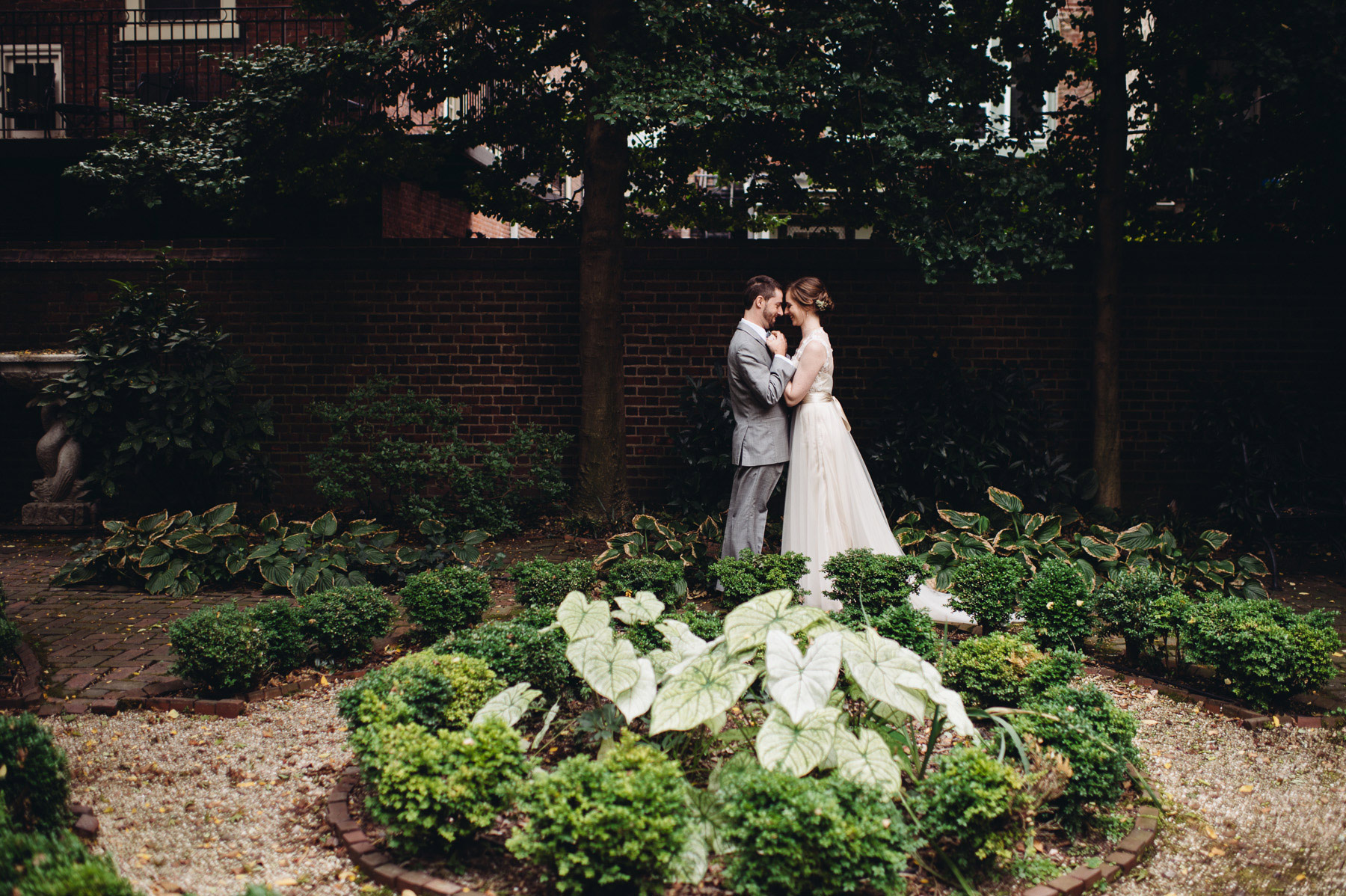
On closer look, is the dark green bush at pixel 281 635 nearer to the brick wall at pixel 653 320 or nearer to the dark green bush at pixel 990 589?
the dark green bush at pixel 990 589

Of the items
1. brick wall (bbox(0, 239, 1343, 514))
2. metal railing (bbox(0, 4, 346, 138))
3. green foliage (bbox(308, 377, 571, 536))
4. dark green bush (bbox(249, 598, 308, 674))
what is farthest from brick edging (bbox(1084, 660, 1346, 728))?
metal railing (bbox(0, 4, 346, 138))

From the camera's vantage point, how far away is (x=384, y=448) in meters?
6.59

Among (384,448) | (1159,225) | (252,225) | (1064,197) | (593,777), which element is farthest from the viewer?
(252,225)

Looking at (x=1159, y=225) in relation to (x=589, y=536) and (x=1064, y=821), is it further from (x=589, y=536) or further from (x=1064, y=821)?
(x=1064, y=821)

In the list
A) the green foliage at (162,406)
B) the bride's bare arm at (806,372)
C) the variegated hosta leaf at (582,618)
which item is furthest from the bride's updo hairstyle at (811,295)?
the green foliage at (162,406)

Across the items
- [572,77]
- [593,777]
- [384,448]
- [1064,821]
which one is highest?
[572,77]

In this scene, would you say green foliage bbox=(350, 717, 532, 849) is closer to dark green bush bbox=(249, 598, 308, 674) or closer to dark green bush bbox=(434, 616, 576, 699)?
dark green bush bbox=(434, 616, 576, 699)

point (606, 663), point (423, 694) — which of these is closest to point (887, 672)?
point (606, 663)

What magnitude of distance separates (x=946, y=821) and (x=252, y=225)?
30.8 feet

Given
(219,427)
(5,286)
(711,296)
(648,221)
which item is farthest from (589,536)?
(5,286)

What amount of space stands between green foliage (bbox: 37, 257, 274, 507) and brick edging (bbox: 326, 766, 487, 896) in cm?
452

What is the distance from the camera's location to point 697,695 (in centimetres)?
252

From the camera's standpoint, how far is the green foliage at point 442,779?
8.02 ft

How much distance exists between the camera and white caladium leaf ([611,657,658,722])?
262cm
